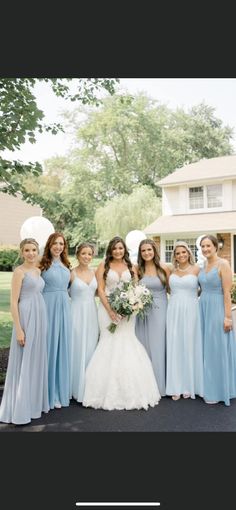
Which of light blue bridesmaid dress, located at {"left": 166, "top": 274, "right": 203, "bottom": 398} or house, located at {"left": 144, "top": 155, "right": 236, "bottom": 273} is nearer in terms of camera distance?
light blue bridesmaid dress, located at {"left": 166, "top": 274, "right": 203, "bottom": 398}

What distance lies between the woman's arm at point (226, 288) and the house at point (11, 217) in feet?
54.8

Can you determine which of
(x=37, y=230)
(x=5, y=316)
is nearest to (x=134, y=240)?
(x=37, y=230)

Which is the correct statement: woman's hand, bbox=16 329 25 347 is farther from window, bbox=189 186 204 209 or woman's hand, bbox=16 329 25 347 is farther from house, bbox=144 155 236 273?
window, bbox=189 186 204 209

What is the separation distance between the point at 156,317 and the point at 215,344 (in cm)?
67

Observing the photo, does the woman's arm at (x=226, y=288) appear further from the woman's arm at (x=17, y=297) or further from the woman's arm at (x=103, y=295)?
the woman's arm at (x=17, y=297)

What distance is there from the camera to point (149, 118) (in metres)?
27.6

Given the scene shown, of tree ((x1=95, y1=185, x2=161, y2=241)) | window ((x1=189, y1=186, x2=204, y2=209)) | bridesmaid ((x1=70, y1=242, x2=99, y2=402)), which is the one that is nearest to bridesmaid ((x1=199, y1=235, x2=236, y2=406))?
bridesmaid ((x1=70, y1=242, x2=99, y2=402))

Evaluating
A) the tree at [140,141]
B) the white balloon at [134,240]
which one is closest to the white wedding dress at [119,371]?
the white balloon at [134,240]

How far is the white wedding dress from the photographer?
4527 mm

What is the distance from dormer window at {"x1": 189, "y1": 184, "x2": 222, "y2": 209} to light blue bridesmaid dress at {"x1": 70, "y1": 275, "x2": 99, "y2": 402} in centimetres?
1304

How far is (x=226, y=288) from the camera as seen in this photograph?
4.66m

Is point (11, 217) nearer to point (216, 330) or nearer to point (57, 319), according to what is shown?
point (57, 319)

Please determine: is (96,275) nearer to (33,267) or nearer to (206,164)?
(33,267)

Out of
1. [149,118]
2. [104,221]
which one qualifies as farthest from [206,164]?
[149,118]
